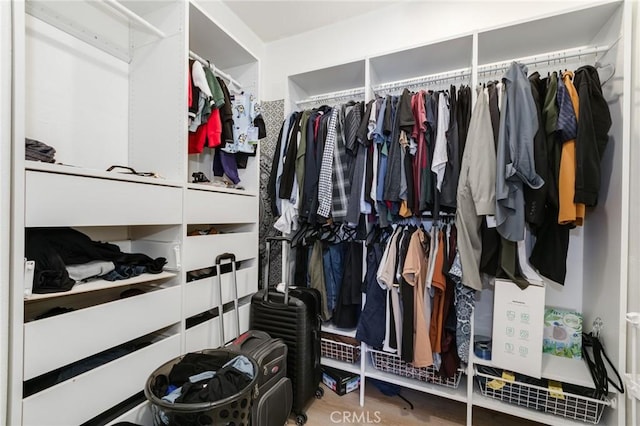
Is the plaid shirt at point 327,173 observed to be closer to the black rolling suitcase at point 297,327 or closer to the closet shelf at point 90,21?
the black rolling suitcase at point 297,327

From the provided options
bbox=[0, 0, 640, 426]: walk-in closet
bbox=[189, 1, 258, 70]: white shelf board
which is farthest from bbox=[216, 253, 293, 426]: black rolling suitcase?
bbox=[189, 1, 258, 70]: white shelf board

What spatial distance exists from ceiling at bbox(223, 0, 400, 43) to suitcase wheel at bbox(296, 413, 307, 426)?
281cm

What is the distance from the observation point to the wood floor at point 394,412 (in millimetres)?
1640

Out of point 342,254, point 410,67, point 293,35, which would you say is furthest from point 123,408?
point 293,35

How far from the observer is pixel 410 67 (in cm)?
191

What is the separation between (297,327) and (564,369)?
142 cm

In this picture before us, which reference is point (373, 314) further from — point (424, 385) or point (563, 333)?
point (563, 333)

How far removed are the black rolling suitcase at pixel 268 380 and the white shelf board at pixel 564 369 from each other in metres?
1.06

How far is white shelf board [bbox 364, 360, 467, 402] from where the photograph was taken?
160 cm

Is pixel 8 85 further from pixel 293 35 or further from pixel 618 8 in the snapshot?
pixel 618 8

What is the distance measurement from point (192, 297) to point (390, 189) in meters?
1.25

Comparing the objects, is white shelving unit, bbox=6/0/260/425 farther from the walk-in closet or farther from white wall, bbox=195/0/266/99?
white wall, bbox=195/0/266/99

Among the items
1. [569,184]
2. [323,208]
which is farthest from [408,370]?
[569,184]

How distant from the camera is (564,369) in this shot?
1.42 metres
